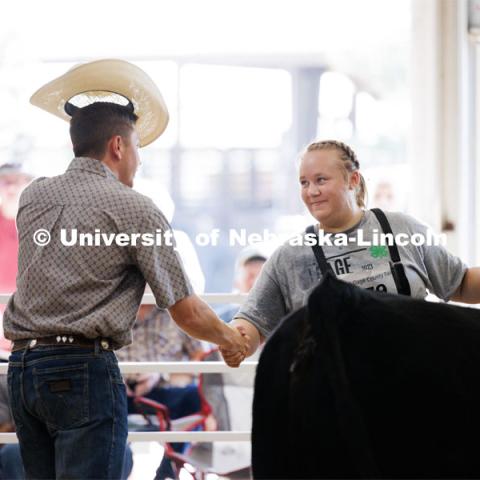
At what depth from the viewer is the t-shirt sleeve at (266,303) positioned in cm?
253

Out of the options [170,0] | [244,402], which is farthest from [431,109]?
[170,0]

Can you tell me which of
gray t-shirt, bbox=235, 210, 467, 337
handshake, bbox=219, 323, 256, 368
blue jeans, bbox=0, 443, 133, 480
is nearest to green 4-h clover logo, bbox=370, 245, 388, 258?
gray t-shirt, bbox=235, 210, 467, 337

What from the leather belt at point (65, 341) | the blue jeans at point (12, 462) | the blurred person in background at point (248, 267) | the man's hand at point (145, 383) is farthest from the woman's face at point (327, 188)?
the blurred person in background at point (248, 267)

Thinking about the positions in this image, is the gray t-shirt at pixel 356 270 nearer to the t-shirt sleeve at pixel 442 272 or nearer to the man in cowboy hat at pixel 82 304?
the t-shirt sleeve at pixel 442 272

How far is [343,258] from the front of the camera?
243 cm

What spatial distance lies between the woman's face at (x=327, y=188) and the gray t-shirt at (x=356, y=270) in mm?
57

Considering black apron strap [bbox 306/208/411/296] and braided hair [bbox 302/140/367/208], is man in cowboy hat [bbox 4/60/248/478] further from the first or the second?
braided hair [bbox 302/140/367/208]

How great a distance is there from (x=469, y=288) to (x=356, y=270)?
1.19ft

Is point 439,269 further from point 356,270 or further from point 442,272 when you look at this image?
point 356,270

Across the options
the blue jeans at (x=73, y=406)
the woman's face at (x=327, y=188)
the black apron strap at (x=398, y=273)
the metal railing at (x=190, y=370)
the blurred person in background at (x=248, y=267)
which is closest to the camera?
the blue jeans at (x=73, y=406)

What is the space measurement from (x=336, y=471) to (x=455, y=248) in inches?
121

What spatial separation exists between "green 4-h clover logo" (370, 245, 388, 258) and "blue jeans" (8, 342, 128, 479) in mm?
755

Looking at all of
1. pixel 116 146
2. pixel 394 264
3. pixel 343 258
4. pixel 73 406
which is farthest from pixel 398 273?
pixel 73 406

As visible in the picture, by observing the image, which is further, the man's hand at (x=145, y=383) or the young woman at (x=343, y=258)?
the man's hand at (x=145, y=383)
